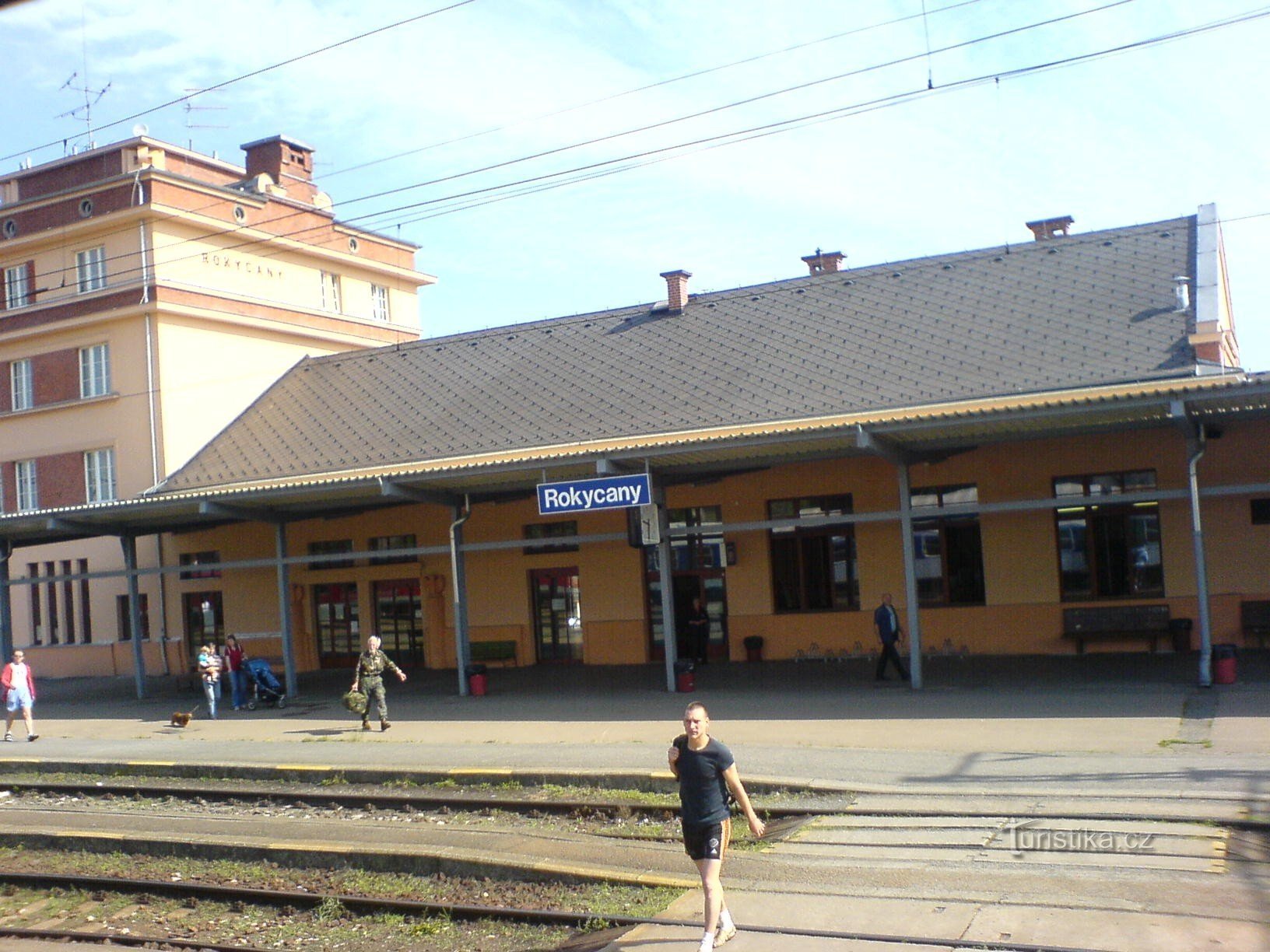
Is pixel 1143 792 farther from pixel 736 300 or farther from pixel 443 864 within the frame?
pixel 736 300

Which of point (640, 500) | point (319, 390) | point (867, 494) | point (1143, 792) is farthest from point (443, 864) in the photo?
point (319, 390)

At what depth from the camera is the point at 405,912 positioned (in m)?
9.98

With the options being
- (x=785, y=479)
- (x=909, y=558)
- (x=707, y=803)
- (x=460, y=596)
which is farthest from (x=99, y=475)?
(x=707, y=803)

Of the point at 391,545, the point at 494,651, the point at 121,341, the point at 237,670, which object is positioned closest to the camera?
the point at 237,670

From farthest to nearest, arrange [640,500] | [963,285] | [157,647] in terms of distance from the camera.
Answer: [157,647] → [963,285] → [640,500]

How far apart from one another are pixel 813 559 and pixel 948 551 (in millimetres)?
2512

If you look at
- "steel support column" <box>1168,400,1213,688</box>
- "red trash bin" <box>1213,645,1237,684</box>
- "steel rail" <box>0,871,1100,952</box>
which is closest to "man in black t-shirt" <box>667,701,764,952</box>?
"steel rail" <box>0,871,1100,952</box>

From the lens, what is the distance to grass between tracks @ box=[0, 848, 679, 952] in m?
9.24

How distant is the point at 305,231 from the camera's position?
34.2 m

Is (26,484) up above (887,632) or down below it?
above

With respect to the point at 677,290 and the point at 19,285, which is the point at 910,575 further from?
the point at 19,285

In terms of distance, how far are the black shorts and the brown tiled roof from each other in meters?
14.2

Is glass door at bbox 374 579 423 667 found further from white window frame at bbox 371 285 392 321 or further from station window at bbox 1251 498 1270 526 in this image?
station window at bbox 1251 498 1270 526

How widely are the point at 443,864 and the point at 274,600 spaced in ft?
63.5
